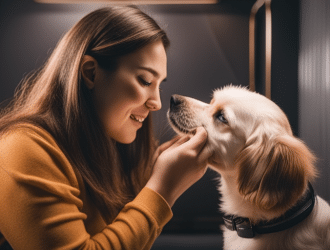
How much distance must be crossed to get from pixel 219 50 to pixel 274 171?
414mm

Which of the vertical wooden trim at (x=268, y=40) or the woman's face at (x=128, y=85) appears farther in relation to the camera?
the vertical wooden trim at (x=268, y=40)

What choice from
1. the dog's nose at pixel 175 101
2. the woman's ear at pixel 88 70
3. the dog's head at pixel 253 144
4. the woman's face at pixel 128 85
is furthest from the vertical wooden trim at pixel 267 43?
the woman's ear at pixel 88 70

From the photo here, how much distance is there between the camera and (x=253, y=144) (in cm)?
67

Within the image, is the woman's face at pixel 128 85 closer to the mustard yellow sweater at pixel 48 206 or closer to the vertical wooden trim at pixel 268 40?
the mustard yellow sweater at pixel 48 206

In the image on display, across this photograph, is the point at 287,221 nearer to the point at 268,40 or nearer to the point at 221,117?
the point at 221,117

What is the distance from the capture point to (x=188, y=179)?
62 cm

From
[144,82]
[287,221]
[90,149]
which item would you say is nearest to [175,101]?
[144,82]

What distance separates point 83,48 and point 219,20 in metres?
0.45

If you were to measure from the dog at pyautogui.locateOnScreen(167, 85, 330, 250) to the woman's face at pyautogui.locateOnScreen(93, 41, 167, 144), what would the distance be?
17cm

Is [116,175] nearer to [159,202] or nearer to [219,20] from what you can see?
[159,202]

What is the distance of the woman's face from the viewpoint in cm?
61

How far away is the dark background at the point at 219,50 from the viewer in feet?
2.51

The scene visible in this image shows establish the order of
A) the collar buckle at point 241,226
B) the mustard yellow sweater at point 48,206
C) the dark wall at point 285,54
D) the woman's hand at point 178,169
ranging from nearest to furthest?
1. the mustard yellow sweater at point 48,206
2. the woman's hand at point 178,169
3. the collar buckle at point 241,226
4. the dark wall at point 285,54

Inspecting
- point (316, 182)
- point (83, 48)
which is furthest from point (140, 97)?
point (316, 182)
